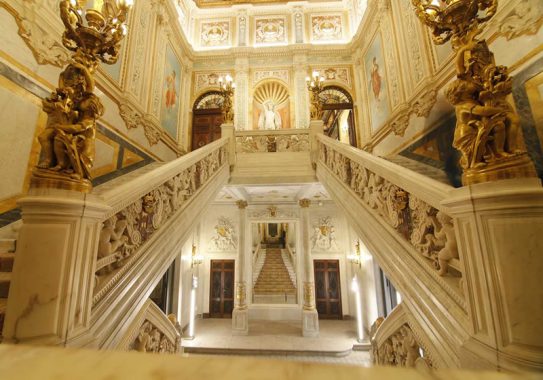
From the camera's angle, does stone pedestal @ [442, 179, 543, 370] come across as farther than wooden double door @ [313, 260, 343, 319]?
No

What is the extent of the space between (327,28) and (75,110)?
10676 millimetres

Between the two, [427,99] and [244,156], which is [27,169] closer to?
[244,156]

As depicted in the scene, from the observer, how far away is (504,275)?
114 cm

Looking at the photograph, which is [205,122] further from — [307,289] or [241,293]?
[307,289]

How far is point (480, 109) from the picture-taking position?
131 cm

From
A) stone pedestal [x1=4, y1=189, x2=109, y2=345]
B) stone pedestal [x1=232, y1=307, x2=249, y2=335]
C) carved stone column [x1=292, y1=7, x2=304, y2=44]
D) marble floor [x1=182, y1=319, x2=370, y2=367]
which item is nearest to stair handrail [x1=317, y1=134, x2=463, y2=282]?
stone pedestal [x1=4, y1=189, x2=109, y2=345]

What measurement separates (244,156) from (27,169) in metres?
4.27

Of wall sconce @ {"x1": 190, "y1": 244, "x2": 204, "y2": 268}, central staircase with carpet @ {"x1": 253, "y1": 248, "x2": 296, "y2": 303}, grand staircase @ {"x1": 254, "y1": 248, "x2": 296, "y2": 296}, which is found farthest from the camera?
grand staircase @ {"x1": 254, "y1": 248, "x2": 296, "y2": 296}

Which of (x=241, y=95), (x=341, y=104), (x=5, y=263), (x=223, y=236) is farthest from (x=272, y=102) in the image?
(x=5, y=263)

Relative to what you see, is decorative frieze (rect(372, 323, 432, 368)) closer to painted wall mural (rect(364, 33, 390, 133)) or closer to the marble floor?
the marble floor

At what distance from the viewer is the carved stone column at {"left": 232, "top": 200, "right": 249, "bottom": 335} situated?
7582 millimetres

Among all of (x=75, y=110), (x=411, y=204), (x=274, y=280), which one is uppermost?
(x=75, y=110)

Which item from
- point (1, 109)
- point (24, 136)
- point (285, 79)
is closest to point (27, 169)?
point (24, 136)

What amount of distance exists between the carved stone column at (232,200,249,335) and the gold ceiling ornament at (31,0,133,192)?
23.7ft
